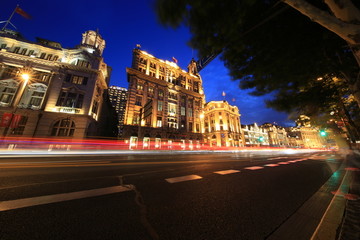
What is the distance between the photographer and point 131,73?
1053 inches

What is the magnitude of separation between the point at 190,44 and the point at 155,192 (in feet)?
14.3

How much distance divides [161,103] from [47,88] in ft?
61.3

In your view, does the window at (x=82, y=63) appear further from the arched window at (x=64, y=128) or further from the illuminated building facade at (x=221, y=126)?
the illuminated building facade at (x=221, y=126)

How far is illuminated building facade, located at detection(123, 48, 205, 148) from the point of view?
25.0 meters

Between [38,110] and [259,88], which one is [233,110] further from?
[38,110]

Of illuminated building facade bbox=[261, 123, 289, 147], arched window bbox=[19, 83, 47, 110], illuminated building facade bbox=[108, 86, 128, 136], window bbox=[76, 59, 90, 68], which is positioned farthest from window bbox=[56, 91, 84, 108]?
illuminated building facade bbox=[261, 123, 289, 147]

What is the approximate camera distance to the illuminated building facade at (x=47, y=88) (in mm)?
17125

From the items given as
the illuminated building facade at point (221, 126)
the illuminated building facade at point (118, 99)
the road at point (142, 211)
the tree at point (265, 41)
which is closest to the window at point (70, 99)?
the road at point (142, 211)

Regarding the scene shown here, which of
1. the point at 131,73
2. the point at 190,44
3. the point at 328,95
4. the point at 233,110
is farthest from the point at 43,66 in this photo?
the point at 233,110

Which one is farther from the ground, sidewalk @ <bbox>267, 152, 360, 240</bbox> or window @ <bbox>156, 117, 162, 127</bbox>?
window @ <bbox>156, 117, 162, 127</bbox>

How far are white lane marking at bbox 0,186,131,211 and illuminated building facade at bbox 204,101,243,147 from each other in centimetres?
4457

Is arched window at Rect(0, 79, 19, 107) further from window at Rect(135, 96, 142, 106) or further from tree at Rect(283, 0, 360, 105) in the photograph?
tree at Rect(283, 0, 360, 105)

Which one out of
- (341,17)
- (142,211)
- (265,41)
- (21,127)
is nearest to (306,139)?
(265,41)

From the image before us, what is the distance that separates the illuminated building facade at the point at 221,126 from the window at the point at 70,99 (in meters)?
38.6
